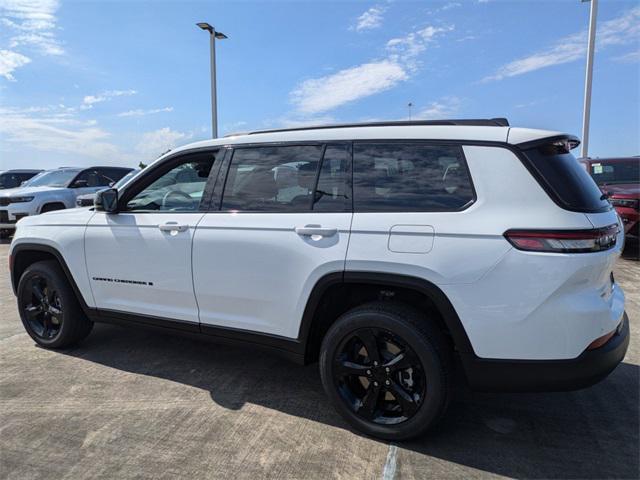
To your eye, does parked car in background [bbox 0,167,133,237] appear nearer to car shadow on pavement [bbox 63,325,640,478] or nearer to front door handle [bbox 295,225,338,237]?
car shadow on pavement [bbox 63,325,640,478]

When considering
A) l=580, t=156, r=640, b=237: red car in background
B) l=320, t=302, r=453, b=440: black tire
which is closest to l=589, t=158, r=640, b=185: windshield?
l=580, t=156, r=640, b=237: red car in background

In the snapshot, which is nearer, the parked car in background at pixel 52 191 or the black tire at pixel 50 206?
the parked car in background at pixel 52 191

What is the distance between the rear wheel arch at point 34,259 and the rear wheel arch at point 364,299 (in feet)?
6.97

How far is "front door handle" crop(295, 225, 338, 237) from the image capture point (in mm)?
2695

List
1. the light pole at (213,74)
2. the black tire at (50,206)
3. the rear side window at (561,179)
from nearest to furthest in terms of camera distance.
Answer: the rear side window at (561,179) < the black tire at (50,206) < the light pole at (213,74)

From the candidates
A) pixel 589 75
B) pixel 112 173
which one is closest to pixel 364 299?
pixel 112 173

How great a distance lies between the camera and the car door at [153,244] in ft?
10.7

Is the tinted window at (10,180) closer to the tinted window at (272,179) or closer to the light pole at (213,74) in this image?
the light pole at (213,74)

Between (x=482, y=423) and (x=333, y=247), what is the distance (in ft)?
4.85

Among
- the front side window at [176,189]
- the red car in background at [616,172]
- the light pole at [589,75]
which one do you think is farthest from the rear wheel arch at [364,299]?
the light pole at [589,75]

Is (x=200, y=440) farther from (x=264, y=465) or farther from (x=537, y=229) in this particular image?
(x=537, y=229)

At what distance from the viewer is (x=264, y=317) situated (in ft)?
9.80

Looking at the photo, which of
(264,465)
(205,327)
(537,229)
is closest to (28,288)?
(205,327)

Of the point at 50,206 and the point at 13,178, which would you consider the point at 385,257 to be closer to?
the point at 50,206
